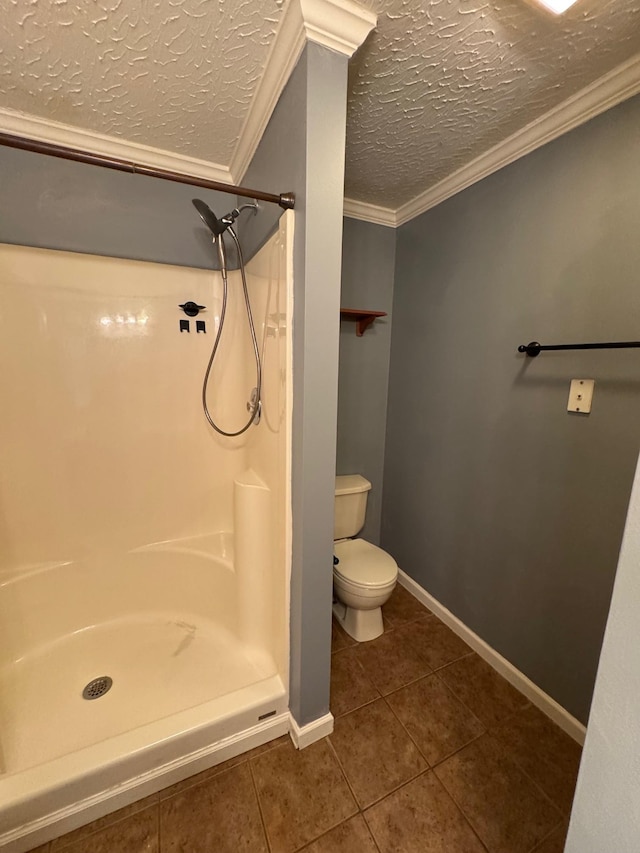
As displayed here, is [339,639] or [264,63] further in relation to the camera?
[339,639]

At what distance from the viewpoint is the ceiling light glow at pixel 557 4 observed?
31.6 inches

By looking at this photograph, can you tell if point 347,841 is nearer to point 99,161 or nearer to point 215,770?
point 215,770

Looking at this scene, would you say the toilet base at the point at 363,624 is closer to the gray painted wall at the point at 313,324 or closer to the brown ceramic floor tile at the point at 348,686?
the brown ceramic floor tile at the point at 348,686

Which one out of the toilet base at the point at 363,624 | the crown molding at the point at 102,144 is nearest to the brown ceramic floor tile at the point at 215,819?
the toilet base at the point at 363,624

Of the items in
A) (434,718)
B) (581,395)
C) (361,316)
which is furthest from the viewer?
(361,316)

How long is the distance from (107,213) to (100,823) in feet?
7.36

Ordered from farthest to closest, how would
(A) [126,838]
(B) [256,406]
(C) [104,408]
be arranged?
(C) [104,408] → (B) [256,406] → (A) [126,838]

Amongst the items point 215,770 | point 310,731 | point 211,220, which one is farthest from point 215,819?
point 211,220

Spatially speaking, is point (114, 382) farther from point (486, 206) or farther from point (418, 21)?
point (486, 206)

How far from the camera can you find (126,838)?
39.0 inches

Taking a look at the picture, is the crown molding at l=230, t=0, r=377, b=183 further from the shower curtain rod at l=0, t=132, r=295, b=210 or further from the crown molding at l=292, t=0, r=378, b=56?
the shower curtain rod at l=0, t=132, r=295, b=210

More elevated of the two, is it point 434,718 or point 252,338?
point 252,338

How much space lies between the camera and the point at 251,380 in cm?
164

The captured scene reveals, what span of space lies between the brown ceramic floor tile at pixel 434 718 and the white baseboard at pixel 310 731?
12.1 inches
